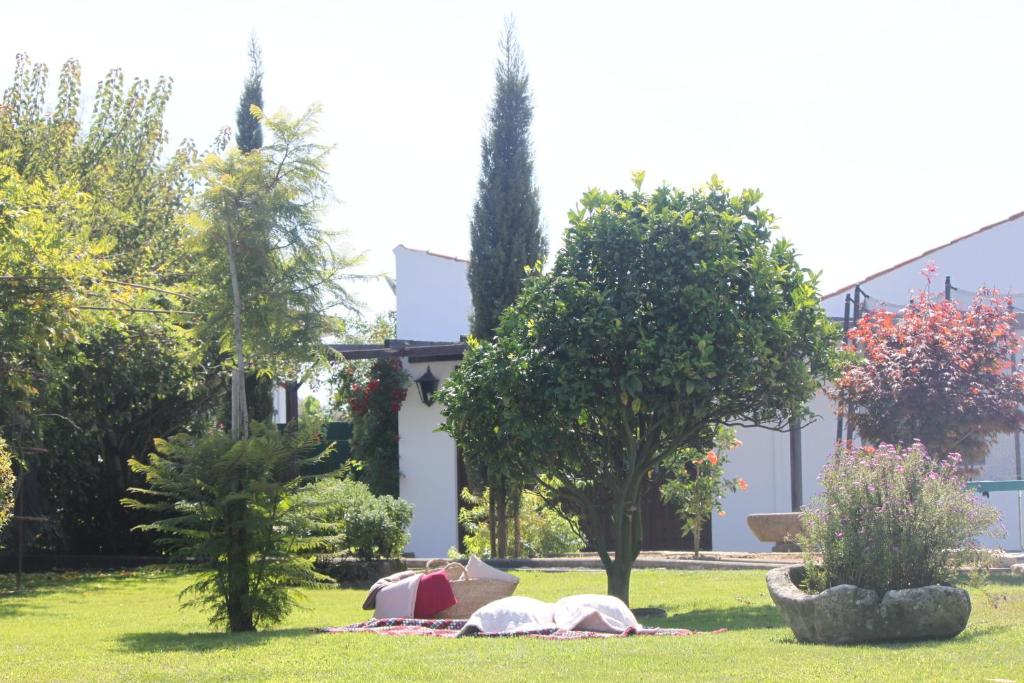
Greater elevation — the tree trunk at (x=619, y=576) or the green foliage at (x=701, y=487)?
the green foliage at (x=701, y=487)

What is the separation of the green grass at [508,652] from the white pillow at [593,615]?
673mm

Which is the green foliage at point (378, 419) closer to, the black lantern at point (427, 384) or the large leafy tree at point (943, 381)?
the black lantern at point (427, 384)

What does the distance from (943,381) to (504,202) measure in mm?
7478

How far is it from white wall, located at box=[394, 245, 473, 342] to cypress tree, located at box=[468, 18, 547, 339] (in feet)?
35.5

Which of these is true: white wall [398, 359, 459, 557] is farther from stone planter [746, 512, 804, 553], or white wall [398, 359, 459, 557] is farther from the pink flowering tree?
the pink flowering tree

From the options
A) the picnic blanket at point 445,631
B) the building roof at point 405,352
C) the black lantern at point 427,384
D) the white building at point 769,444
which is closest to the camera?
the picnic blanket at point 445,631

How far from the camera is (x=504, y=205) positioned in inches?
757

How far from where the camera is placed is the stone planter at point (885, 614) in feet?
28.0

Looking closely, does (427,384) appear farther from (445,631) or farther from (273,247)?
(445,631)

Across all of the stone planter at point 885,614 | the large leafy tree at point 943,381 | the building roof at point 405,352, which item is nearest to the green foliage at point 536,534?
the building roof at point 405,352

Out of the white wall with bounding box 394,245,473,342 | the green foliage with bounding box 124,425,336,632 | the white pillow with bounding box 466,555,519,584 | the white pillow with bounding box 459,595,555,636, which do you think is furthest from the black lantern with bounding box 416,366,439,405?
the white pillow with bounding box 459,595,555,636

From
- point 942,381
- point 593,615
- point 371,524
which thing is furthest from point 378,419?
point 593,615

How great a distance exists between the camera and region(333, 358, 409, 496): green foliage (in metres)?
22.4

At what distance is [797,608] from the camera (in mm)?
8828
